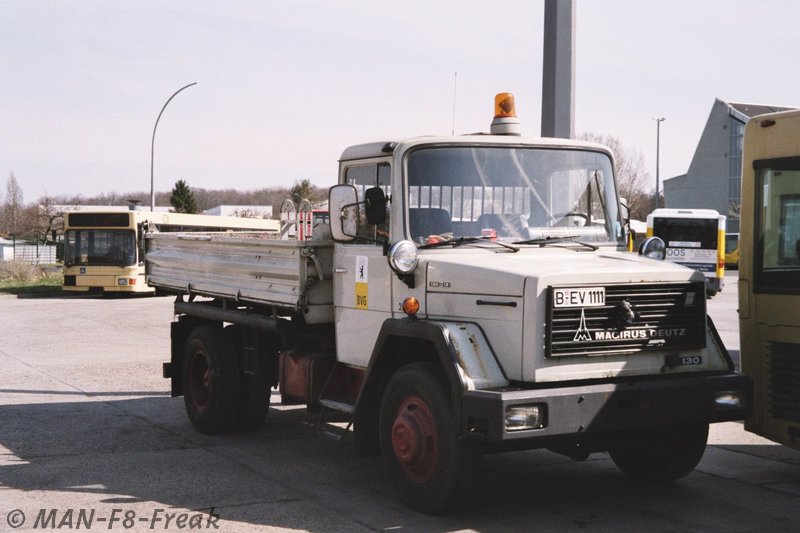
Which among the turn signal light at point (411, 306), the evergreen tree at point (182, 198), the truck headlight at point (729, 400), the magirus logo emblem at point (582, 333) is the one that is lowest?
the truck headlight at point (729, 400)

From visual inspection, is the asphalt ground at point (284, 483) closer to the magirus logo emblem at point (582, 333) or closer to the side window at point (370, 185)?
the magirus logo emblem at point (582, 333)

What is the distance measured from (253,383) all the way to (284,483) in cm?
182

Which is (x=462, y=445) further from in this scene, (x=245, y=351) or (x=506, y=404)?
(x=245, y=351)

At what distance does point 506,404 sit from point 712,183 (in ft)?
257

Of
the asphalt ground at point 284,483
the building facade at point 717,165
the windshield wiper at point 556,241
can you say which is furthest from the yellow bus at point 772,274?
the building facade at point 717,165

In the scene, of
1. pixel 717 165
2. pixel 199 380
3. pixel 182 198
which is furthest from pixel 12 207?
pixel 199 380

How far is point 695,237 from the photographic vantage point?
113 feet

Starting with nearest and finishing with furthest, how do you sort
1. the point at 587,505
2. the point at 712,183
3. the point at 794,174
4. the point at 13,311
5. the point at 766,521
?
the point at 766,521 → the point at 587,505 → the point at 794,174 → the point at 13,311 → the point at 712,183

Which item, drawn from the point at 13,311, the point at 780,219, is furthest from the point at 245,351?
the point at 13,311

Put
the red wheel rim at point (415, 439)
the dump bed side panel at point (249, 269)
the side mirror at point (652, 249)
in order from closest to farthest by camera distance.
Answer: the red wheel rim at point (415, 439)
the side mirror at point (652, 249)
the dump bed side panel at point (249, 269)

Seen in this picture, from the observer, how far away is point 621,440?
6586 millimetres

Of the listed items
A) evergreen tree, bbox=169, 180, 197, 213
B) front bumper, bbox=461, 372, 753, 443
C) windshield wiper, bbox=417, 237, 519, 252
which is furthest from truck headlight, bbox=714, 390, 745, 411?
evergreen tree, bbox=169, 180, 197, 213

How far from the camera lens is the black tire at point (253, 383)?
8.89 m

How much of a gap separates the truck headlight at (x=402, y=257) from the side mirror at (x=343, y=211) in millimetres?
550
